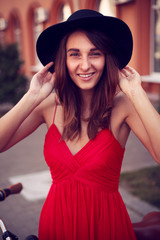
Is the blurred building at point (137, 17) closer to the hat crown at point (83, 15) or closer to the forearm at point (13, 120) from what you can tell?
the hat crown at point (83, 15)

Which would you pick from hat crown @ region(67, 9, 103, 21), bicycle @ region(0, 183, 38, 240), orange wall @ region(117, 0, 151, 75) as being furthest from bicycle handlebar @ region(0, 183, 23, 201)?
orange wall @ region(117, 0, 151, 75)

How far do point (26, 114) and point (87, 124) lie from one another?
394mm

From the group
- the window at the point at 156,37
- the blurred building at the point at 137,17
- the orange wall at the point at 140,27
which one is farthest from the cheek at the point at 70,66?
the window at the point at 156,37

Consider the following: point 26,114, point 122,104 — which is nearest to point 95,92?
point 122,104

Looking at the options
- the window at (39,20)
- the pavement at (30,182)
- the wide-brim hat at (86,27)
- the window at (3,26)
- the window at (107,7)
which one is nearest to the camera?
the wide-brim hat at (86,27)

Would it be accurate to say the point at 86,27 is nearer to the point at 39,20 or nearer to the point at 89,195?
the point at 89,195

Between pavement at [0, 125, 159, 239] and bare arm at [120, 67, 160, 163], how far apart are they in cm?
222

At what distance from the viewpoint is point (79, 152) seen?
1730mm

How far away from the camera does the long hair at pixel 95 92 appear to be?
178cm

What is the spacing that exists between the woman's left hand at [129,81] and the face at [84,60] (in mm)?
154

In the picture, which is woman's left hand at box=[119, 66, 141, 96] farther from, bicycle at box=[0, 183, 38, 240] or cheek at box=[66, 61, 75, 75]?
bicycle at box=[0, 183, 38, 240]

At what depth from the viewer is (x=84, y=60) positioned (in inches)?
68.1

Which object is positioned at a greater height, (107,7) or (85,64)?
(107,7)

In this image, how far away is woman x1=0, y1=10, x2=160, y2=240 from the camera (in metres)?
1.70
